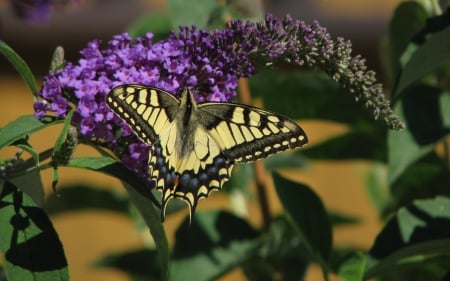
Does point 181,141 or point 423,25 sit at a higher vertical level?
point 423,25

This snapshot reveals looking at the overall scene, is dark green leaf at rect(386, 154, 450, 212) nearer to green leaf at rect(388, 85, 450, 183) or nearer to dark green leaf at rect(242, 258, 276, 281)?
green leaf at rect(388, 85, 450, 183)

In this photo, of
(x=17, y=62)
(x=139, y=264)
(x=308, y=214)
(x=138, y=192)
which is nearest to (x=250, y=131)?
(x=138, y=192)

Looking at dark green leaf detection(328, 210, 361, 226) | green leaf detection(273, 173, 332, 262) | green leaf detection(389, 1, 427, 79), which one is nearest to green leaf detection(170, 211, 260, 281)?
green leaf detection(273, 173, 332, 262)

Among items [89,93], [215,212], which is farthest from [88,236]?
[89,93]

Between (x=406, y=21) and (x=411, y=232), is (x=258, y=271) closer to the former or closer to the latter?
(x=411, y=232)

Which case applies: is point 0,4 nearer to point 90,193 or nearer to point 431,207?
point 90,193

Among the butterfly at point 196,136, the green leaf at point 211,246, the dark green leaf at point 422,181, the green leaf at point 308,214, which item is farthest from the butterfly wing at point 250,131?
the dark green leaf at point 422,181
